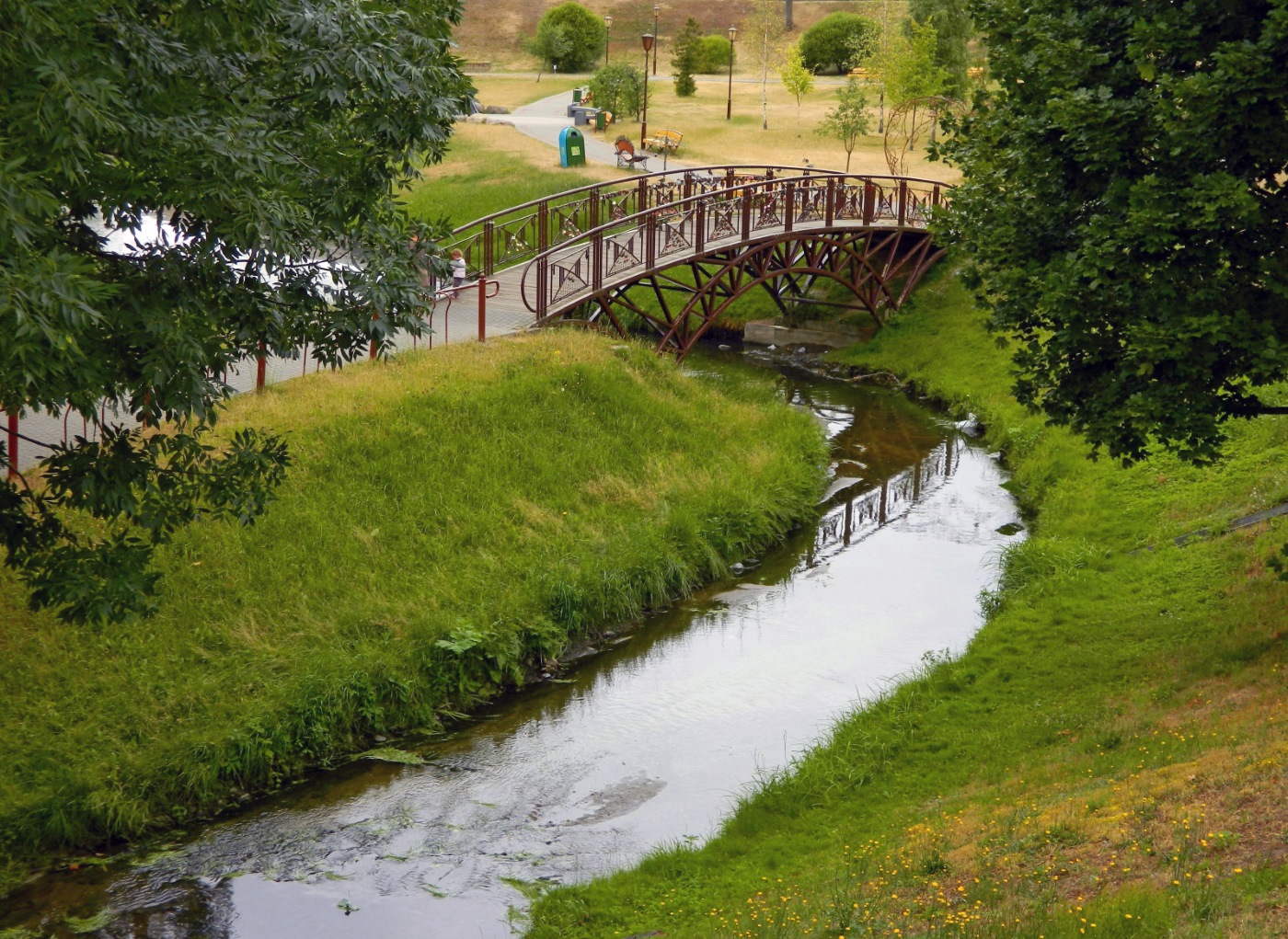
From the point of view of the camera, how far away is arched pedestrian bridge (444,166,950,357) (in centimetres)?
2489

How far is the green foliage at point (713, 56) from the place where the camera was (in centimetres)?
7050

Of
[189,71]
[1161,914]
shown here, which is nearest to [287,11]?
[189,71]

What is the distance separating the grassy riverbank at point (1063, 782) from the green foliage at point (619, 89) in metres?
39.3

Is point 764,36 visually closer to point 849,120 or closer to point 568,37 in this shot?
point 568,37

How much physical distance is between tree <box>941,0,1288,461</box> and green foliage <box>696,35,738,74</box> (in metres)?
60.3

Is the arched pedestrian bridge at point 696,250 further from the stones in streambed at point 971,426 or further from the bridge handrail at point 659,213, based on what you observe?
the stones in streambed at point 971,426

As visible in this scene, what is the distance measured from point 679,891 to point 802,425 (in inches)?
577

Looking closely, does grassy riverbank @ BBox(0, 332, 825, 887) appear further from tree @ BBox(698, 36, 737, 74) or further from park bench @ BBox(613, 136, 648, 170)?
tree @ BBox(698, 36, 737, 74)

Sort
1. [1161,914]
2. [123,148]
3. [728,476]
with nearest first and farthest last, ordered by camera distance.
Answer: [1161,914], [123,148], [728,476]

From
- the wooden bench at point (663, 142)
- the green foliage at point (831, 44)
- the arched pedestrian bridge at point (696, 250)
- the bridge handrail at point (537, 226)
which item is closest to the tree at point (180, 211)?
the arched pedestrian bridge at point (696, 250)

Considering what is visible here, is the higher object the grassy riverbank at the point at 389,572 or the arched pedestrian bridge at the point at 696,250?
the arched pedestrian bridge at the point at 696,250

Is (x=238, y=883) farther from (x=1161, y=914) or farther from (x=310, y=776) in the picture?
(x=1161, y=914)

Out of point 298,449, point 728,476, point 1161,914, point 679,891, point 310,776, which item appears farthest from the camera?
point 728,476

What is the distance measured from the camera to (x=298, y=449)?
17.2m
